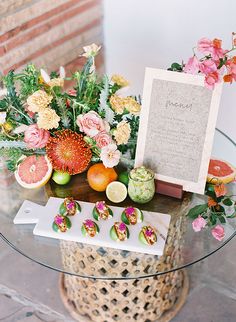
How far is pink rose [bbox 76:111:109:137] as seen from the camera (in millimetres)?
1391

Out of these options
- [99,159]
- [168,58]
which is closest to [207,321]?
[99,159]

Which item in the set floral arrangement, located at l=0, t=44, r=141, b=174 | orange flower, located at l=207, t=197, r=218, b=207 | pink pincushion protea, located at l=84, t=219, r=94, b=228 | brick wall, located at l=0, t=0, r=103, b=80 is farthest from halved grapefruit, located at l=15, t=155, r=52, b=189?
brick wall, located at l=0, t=0, r=103, b=80

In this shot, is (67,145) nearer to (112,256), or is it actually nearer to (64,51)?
(112,256)

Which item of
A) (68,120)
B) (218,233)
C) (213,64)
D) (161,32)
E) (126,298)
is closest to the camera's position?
(213,64)

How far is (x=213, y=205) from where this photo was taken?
1410mm

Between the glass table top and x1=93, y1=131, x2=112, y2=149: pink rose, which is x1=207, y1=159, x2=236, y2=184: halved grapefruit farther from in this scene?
x1=93, y1=131, x2=112, y2=149: pink rose

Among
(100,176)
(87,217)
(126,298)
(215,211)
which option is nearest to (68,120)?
(100,176)

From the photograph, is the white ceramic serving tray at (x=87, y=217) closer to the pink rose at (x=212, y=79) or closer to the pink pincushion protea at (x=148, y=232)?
the pink pincushion protea at (x=148, y=232)

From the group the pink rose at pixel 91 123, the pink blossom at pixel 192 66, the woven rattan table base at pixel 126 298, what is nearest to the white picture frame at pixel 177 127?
the pink blossom at pixel 192 66

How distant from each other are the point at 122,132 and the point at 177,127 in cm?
16

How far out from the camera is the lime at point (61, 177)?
148 centimetres

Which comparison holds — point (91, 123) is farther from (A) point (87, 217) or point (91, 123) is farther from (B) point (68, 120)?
(A) point (87, 217)

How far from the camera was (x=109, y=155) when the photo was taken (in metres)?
1.40

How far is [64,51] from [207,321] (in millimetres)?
1414
